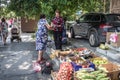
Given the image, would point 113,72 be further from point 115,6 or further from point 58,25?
point 115,6

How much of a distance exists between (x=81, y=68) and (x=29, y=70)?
332 centimetres

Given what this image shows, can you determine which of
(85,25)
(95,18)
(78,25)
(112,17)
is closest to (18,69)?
(112,17)

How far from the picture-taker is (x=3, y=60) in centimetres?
1092

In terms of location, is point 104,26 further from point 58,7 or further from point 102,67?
point 102,67

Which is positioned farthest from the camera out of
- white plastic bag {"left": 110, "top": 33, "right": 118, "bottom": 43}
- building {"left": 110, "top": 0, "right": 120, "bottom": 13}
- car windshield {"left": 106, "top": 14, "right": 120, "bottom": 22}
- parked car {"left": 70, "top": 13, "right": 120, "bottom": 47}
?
building {"left": 110, "top": 0, "right": 120, "bottom": 13}

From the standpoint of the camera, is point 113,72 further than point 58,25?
No

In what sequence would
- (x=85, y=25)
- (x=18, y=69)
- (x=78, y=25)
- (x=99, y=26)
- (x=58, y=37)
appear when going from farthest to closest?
(x=78, y=25) < (x=85, y=25) < (x=99, y=26) < (x=58, y=37) < (x=18, y=69)

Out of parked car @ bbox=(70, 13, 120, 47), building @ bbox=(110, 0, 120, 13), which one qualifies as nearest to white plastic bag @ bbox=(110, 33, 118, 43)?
parked car @ bbox=(70, 13, 120, 47)

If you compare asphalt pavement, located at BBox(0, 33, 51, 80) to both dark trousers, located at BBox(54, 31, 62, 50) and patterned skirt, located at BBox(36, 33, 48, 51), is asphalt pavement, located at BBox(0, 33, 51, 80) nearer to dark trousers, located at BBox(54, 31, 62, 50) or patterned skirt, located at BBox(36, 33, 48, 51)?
patterned skirt, located at BBox(36, 33, 48, 51)

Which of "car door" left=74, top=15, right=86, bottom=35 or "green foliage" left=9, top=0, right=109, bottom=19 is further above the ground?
"green foliage" left=9, top=0, right=109, bottom=19

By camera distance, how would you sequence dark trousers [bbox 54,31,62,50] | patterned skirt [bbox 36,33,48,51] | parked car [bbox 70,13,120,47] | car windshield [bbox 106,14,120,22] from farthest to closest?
car windshield [bbox 106,14,120,22] → parked car [bbox 70,13,120,47] → dark trousers [bbox 54,31,62,50] → patterned skirt [bbox 36,33,48,51]

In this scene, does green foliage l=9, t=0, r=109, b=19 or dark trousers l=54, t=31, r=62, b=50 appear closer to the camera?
dark trousers l=54, t=31, r=62, b=50

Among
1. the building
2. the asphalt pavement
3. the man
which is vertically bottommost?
the asphalt pavement

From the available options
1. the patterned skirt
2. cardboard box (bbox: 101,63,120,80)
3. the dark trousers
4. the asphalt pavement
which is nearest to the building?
the dark trousers
